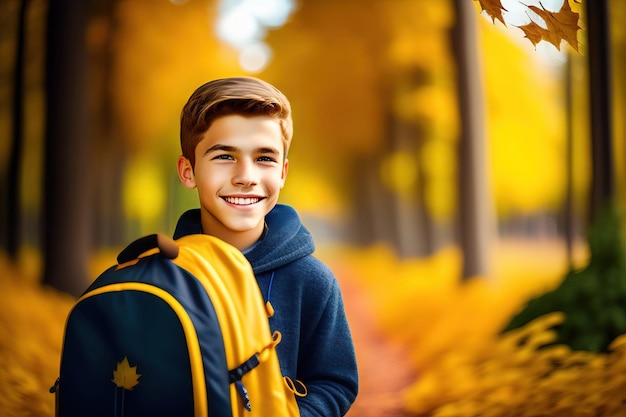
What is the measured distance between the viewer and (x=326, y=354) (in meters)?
1.84

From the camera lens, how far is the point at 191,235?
186 centimetres

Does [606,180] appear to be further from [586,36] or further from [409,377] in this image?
[409,377]

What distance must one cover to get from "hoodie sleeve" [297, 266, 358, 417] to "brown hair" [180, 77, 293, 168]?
19.0 inches

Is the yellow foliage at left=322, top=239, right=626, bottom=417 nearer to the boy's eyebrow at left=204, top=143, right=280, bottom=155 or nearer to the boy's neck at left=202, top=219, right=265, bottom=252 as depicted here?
the boy's neck at left=202, top=219, right=265, bottom=252

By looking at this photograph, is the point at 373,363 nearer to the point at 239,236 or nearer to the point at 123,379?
the point at 239,236

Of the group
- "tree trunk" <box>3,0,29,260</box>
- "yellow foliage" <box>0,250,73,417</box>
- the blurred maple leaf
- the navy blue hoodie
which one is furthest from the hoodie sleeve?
"tree trunk" <box>3,0,29,260</box>

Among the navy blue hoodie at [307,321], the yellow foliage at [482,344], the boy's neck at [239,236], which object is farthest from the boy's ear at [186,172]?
the yellow foliage at [482,344]

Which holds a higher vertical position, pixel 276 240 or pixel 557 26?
pixel 557 26

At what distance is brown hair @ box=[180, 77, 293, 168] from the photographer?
1.79 metres

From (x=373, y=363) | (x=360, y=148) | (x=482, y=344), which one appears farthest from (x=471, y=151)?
(x=373, y=363)

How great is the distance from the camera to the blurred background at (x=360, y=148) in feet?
11.4

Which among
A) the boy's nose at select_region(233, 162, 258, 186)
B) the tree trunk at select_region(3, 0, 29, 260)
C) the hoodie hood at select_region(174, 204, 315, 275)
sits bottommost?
the hoodie hood at select_region(174, 204, 315, 275)

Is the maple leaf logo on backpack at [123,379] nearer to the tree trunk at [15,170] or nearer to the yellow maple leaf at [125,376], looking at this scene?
the yellow maple leaf at [125,376]

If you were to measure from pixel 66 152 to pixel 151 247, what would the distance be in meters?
2.54
